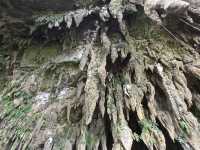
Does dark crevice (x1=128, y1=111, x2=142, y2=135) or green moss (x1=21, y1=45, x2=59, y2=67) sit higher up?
green moss (x1=21, y1=45, x2=59, y2=67)

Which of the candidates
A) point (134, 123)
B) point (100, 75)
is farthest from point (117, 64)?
point (134, 123)

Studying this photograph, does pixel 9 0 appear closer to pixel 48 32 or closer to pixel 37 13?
pixel 37 13

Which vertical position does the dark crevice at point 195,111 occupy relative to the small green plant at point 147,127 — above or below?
above

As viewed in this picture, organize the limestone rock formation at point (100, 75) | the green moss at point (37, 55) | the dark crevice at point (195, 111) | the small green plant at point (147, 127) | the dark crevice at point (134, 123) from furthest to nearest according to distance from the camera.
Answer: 1. the green moss at point (37, 55)
2. the dark crevice at point (195, 111)
3. the dark crevice at point (134, 123)
4. the limestone rock formation at point (100, 75)
5. the small green plant at point (147, 127)

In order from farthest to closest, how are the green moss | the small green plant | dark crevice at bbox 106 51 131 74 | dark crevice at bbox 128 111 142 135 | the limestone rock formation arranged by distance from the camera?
the green moss, dark crevice at bbox 106 51 131 74, dark crevice at bbox 128 111 142 135, the limestone rock formation, the small green plant

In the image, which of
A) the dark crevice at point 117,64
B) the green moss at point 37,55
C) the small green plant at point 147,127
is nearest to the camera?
the small green plant at point 147,127

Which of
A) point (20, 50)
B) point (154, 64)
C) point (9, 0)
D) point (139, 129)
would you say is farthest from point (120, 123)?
point (9, 0)

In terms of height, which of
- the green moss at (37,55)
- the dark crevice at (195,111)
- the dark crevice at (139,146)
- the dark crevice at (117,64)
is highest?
the green moss at (37,55)

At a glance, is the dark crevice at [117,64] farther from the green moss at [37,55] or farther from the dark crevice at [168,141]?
the green moss at [37,55]

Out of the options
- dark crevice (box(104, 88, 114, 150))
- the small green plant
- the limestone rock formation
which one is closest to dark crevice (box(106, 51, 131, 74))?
the limestone rock formation

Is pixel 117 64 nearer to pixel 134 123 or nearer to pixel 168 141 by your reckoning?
pixel 134 123

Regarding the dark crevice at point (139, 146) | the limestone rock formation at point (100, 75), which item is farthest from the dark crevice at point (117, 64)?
the dark crevice at point (139, 146)

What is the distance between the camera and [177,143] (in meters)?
3.54

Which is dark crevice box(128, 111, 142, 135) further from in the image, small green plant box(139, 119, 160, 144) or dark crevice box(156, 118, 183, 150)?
dark crevice box(156, 118, 183, 150)
